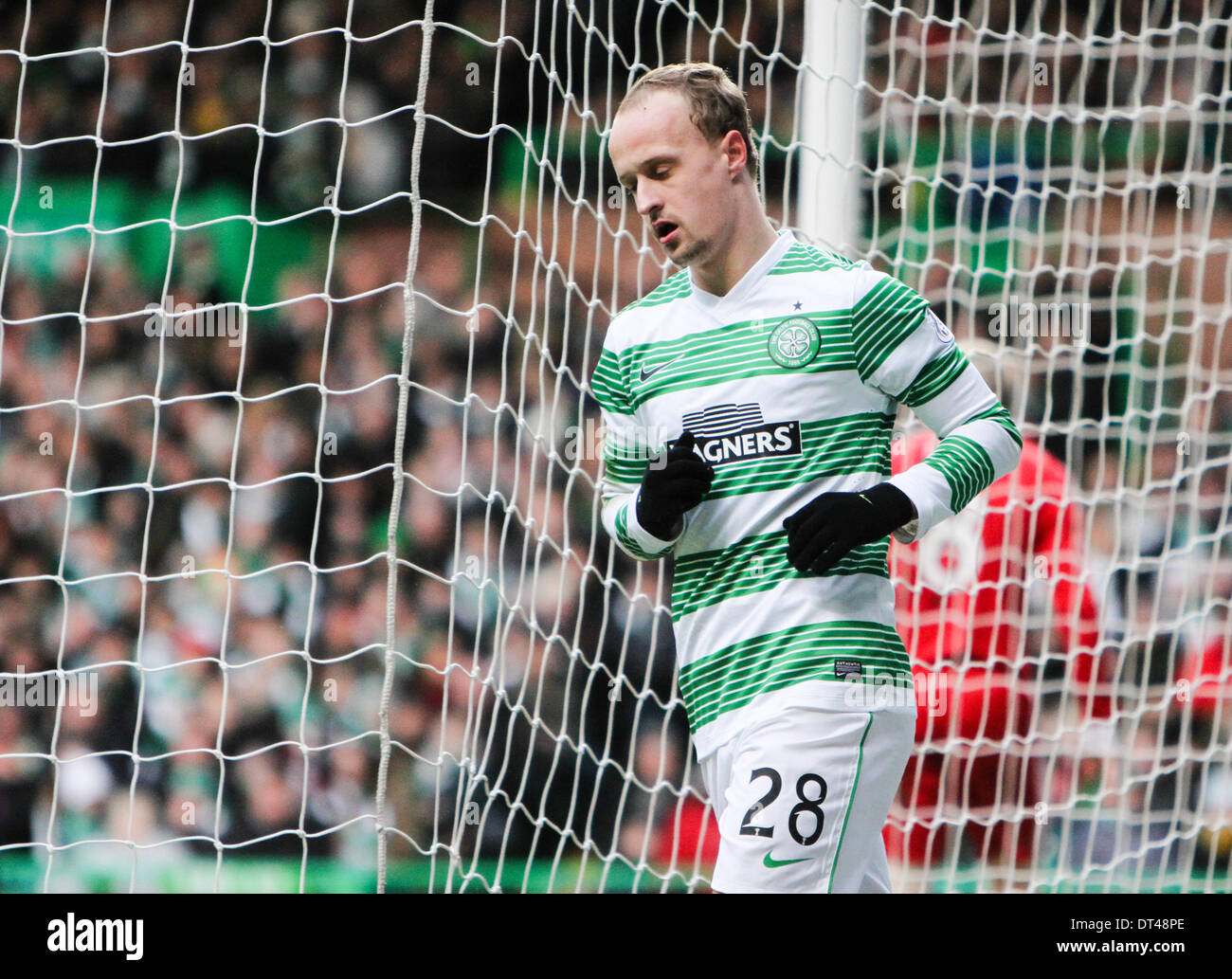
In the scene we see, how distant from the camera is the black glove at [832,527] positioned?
1.85m

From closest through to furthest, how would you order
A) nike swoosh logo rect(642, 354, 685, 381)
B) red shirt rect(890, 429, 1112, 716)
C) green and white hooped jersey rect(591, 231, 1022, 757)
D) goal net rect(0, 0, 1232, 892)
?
green and white hooped jersey rect(591, 231, 1022, 757) < nike swoosh logo rect(642, 354, 685, 381) < red shirt rect(890, 429, 1112, 716) < goal net rect(0, 0, 1232, 892)

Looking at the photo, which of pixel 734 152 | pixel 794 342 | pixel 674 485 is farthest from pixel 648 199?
pixel 674 485

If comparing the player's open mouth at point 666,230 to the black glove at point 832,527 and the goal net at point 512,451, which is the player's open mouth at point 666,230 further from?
the goal net at point 512,451

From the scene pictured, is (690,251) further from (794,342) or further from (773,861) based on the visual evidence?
(773,861)

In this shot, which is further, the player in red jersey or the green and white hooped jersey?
the player in red jersey

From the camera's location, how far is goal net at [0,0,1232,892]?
135 inches

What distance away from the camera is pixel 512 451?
4.78 m

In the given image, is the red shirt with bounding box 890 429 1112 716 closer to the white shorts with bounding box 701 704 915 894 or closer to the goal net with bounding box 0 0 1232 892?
the goal net with bounding box 0 0 1232 892

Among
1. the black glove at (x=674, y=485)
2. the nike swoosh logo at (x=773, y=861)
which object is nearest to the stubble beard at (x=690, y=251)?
the black glove at (x=674, y=485)

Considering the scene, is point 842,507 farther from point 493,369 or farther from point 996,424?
point 493,369

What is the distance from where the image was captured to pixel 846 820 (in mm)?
1908

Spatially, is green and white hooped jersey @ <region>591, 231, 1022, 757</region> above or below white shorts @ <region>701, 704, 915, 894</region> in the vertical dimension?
above

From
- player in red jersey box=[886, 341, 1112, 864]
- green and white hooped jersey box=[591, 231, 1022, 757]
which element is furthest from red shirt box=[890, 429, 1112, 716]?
green and white hooped jersey box=[591, 231, 1022, 757]

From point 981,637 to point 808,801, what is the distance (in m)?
1.59
